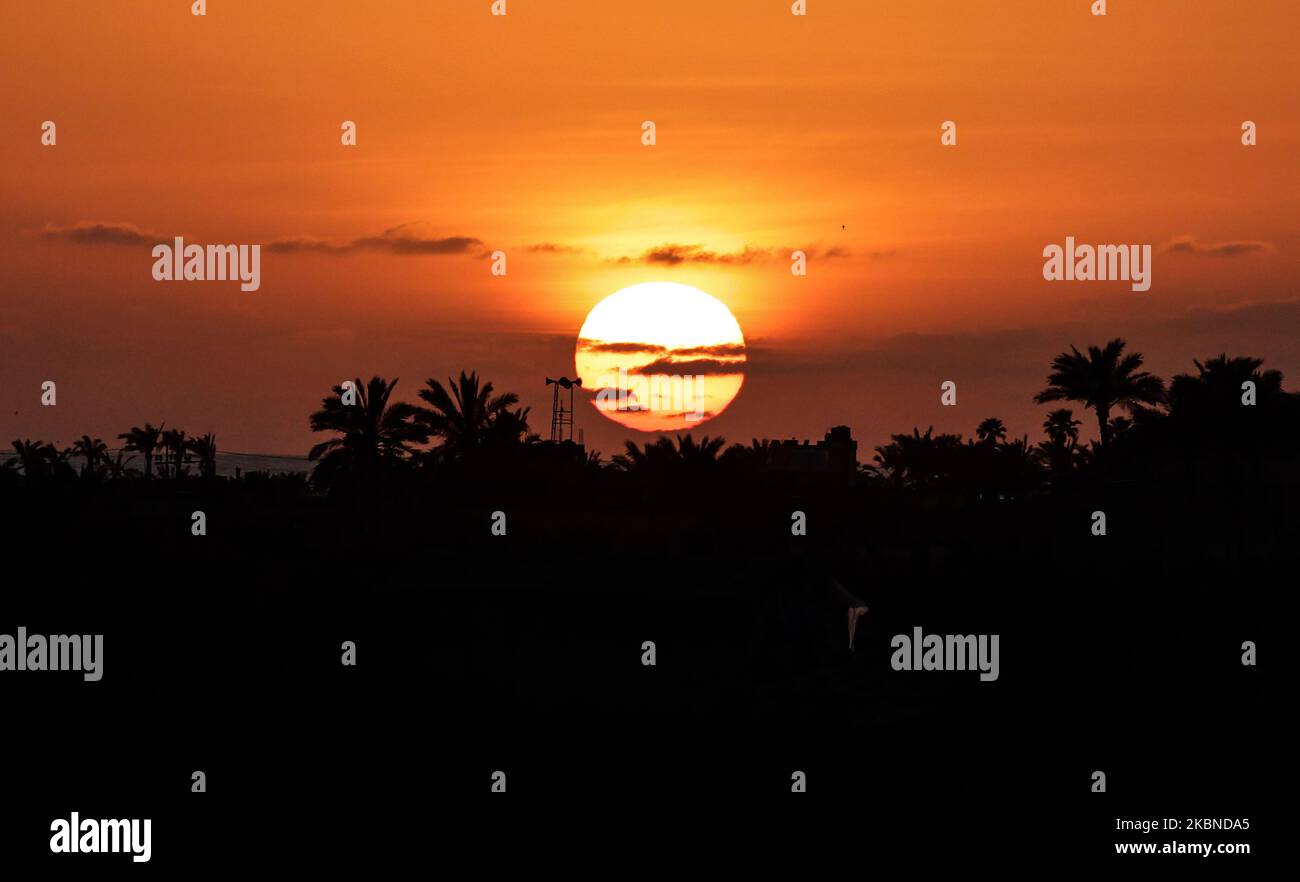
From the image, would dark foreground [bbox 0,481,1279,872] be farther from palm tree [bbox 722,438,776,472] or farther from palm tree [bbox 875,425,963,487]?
palm tree [bbox 875,425,963,487]

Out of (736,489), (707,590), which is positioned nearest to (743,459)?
(736,489)

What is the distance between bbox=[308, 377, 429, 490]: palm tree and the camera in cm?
7275

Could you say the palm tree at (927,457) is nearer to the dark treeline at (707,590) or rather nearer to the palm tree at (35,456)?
the dark treeline at (707,590)

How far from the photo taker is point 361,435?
7331 centimetres

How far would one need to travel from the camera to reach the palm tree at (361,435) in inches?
2864

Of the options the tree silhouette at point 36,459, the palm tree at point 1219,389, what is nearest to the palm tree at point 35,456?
the tree silhouette at point 36,459

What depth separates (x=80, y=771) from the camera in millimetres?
41062

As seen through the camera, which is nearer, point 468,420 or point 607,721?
point 607,721

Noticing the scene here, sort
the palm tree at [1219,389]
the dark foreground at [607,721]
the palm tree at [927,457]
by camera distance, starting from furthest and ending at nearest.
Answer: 1. the palm tree at [927,457]
2. the palm tree at [1219,389]
3. the dark foreground at [607,721]

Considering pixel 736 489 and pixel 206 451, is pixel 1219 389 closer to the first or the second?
pixel 736 489

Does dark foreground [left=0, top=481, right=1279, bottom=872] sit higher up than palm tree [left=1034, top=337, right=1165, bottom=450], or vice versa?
palm tree [left=1034, top=337, right=1165, bottom=450]

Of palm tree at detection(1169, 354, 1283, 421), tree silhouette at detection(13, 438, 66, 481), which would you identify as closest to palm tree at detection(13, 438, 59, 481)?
tree silhouette at detection(13, 438, 66, 481)

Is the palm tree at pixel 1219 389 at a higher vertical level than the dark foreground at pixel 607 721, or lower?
higher

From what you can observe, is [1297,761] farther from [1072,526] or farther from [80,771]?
[1072,526]
